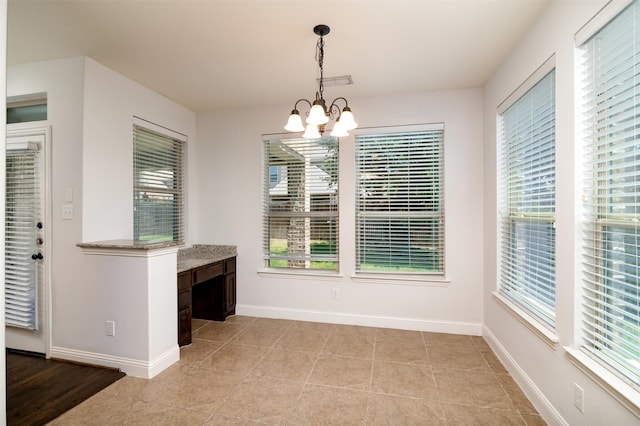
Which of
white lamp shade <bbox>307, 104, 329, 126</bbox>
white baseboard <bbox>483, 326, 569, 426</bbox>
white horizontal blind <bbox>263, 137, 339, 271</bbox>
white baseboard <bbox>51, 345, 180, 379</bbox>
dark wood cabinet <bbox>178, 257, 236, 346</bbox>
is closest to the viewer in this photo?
white baseboard <bbox>483, 326, 569, 426</bbox>

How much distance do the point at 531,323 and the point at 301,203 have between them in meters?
2.61

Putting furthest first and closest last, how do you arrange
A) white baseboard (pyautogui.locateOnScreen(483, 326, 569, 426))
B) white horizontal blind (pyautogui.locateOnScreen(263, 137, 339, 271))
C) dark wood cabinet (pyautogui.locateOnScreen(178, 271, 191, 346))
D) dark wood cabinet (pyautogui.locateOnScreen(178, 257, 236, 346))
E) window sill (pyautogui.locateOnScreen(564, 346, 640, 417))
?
white horizontal blind (pyautogui.locateOnScreen(263, 137, 339, 271)) < dark wood cabinet (pyautogui.locateOnScreen(178, 257, 236, 346)) < dark wood cabinet (pyautogui.locateOnScreen(178, 271, 191, 346)) < white baseboard (pyautogui.locateOnScreen(483, 326, 569, 426)) < window sill (pyautogui.locateOnScreen(564, 346, 640, 417))

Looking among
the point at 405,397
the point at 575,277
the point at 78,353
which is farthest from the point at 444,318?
the point at 78,353

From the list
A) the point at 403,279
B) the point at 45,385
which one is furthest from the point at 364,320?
the point at 45,385

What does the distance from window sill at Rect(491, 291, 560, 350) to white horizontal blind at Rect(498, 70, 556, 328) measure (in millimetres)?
45

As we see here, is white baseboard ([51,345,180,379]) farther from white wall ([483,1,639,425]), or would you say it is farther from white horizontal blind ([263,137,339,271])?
white wall ([483,1,639,425])

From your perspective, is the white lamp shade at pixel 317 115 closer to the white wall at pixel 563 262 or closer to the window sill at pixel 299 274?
the white wall at pixel 563 262

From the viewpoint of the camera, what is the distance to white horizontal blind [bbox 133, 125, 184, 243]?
3.31 metres

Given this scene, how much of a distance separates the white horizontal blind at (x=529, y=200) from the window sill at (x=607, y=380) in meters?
0.33

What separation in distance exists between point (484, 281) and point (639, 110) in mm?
2302

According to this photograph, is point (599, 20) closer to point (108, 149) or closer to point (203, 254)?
point (108, 149)

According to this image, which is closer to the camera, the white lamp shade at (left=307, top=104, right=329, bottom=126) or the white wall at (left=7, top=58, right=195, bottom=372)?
the white lamp shade at (left=307, top=104, right=329, bottom=126)

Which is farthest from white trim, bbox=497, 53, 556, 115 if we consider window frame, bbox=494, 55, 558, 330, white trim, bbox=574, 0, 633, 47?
white trim, bbox=574, 0, 633, 47

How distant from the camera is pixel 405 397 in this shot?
222 centimetres
